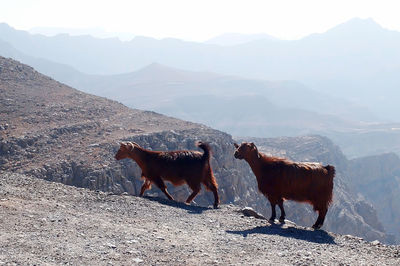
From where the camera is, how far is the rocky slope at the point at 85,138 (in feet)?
96.0

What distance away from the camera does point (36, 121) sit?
34188 mm

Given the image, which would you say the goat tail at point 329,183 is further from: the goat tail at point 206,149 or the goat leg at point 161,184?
the goat leg at point 161,184

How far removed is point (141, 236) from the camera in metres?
9.38

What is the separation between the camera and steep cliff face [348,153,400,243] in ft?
322

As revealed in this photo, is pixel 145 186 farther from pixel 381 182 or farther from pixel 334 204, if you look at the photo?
pixel 381 182

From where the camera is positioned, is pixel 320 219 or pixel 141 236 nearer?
pixel 141 236

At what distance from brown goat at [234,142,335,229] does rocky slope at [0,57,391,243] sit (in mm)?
17154

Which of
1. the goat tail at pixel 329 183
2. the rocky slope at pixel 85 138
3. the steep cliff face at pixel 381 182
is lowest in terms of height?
the steep cliff face at pixel 381 182

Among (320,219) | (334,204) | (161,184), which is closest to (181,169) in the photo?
(161,184)

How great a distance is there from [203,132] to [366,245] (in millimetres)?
31223

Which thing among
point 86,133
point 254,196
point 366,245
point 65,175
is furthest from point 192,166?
point 254,196

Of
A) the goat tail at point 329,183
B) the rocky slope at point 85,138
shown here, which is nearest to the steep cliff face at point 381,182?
the rocky slope at point 85,138

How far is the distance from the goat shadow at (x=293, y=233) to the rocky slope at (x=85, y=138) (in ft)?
59.3

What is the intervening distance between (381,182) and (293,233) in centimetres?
10123
